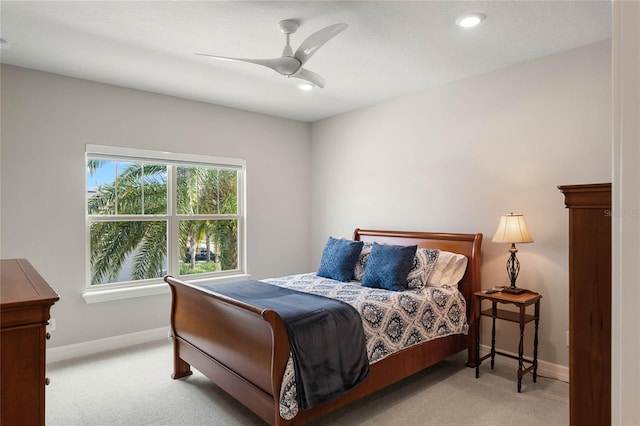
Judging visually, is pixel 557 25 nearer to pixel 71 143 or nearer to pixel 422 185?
pixel 422 185

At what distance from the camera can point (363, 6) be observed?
2.43 meters

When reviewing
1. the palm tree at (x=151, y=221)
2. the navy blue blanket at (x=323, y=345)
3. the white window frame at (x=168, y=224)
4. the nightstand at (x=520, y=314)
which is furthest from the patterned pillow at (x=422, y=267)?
the palm tree at (x=151, y=221)

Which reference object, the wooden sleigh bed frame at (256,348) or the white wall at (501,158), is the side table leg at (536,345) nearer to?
the white wall at (501,158)

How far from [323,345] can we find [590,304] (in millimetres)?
1449

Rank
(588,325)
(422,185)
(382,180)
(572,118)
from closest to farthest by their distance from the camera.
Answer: (588,325)
(572,118)
(422,185)
(382,180)

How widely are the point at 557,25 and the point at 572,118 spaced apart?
78cm

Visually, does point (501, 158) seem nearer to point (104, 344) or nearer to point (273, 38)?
point (273, 38)

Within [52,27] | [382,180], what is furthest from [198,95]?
[382,180]

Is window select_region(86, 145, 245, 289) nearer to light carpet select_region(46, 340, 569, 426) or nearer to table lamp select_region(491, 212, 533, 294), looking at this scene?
light carpet select_region(46, 340, 569, 426)

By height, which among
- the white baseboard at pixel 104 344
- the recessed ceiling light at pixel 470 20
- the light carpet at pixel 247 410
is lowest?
the light carpet at pixel 247 410

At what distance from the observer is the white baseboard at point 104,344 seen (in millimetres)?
3557

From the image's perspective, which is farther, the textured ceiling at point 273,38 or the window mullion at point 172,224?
the window mullion at point 172,224

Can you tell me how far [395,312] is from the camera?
9.42ft

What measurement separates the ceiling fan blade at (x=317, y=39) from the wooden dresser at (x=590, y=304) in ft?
4.93
